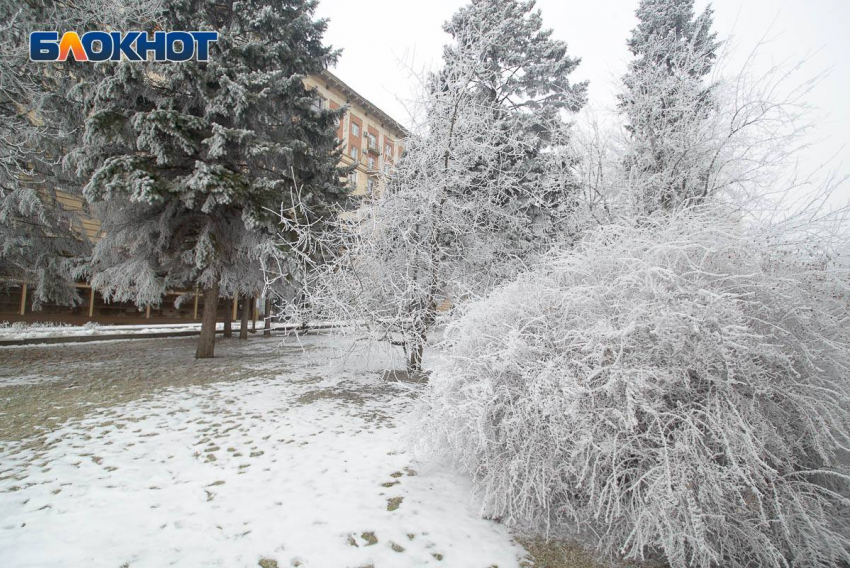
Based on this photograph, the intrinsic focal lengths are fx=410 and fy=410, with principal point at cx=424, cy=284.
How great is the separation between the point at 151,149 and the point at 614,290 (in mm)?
9063

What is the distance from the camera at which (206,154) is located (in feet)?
29.8

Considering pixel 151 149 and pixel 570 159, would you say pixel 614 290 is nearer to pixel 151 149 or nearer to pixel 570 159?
pixel 570 159

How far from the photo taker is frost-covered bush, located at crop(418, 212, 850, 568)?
2602 mm

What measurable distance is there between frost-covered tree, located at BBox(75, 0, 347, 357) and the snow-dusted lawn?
11.8 ft

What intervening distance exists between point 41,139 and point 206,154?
472cm

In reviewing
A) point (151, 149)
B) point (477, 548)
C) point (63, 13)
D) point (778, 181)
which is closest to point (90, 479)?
point (477, 548)

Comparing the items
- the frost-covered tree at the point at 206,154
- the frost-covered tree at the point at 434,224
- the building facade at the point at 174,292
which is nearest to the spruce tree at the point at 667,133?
the frost-covered tree at the point at 434,224

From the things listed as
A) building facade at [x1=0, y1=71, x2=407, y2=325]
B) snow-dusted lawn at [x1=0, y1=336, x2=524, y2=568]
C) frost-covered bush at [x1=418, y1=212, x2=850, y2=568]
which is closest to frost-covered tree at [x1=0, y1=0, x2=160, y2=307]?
building facade at [x1=0, y1=71, x2=407, y2=325]

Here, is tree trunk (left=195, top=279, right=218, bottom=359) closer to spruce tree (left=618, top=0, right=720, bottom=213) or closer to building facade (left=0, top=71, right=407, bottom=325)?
building facade (left=0, top=71, right=407, bottom=325)

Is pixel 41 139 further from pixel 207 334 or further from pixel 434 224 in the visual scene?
pixel 434 224

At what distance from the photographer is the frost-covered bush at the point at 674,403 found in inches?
102

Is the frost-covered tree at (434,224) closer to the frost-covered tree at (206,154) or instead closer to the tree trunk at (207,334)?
the frost-covered tree at (206,154)

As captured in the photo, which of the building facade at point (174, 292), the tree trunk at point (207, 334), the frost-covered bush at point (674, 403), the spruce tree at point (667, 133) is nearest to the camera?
the frost-covered bush at point (674, 403)

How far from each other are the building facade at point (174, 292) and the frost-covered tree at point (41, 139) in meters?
1.70
